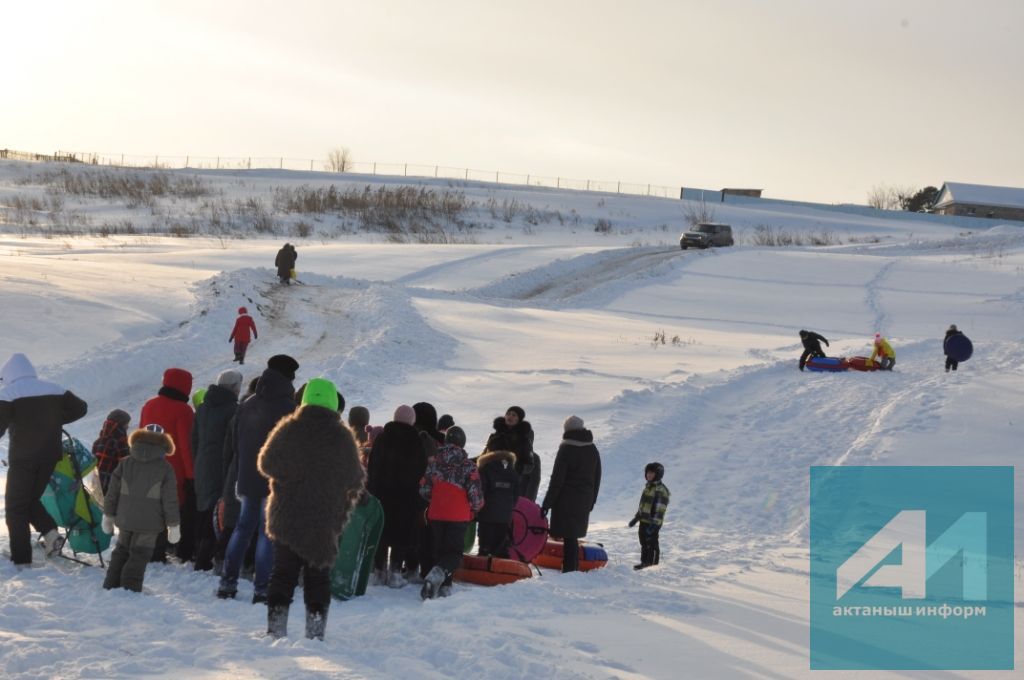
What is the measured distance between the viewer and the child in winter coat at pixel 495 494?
9.12 m

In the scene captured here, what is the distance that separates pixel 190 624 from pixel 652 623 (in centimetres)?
312

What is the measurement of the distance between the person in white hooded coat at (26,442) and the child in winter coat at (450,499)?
281cm

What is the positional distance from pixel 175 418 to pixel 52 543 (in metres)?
1.36

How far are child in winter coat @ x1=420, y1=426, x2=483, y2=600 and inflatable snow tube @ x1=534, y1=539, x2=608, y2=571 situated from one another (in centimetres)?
171

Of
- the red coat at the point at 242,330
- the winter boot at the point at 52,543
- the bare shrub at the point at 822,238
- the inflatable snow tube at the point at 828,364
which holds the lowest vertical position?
the winter boot at the point at 52,543

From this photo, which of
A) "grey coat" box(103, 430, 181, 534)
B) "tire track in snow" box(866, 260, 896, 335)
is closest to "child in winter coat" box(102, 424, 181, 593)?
"grey coat" box(103, 430, 181, 534)

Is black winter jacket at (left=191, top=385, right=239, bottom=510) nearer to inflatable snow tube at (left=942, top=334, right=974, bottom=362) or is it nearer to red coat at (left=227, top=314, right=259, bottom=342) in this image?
red coat at (left=227, top=314, right=259, bottom=342)

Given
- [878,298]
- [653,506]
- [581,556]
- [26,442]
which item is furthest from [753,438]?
[878,298]

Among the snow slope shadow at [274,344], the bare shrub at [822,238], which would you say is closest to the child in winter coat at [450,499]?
the snow slope shadow at [274,344]

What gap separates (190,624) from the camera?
23.4 feet

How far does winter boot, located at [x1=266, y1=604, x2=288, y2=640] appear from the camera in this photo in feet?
22.5

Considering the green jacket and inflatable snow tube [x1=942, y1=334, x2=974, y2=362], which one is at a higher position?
inflatable snow tube [x1=942, y1=334, x2=974, y2=362]

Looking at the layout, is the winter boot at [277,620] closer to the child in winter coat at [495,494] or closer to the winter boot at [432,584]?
the winter boot at [432,584]

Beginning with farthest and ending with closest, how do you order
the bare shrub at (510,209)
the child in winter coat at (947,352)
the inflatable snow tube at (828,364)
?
the bare shrub at (510,209) < the inflatable snow tube at (828,364) < the child in winter coat at (947,352)
